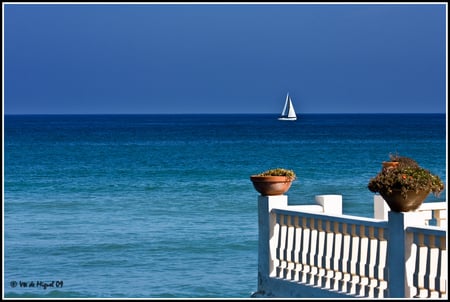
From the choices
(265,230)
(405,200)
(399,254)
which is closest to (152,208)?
(265,230)

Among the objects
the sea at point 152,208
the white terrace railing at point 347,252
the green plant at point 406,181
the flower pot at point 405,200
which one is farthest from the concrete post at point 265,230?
the sea at point 152,208

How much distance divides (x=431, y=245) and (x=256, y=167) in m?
48.1

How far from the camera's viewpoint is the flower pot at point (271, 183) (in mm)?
8781

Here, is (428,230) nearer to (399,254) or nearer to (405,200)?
(405,200)

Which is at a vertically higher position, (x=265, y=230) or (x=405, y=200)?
(x=405, y=200)

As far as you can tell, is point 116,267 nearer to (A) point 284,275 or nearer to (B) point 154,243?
(B) point 154,243

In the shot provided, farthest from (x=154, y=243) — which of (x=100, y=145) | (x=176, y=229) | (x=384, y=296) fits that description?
(x=100, y=145)

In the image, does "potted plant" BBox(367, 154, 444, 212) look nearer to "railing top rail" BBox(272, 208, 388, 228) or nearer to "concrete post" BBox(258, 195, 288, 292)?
"railing top rail" BBox(272, 208, 388, 228)

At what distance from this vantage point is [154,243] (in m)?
20.2

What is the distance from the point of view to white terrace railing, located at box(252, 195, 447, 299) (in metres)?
7.06

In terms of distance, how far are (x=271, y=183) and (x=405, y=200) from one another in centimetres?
197

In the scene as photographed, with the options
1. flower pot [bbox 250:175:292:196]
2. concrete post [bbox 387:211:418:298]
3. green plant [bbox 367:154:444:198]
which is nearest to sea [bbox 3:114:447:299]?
flower pot [bbox 250:175:292:196]

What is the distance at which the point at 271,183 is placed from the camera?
28.9 ft

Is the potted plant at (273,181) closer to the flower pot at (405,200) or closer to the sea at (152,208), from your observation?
the flower pot at (405,200)
